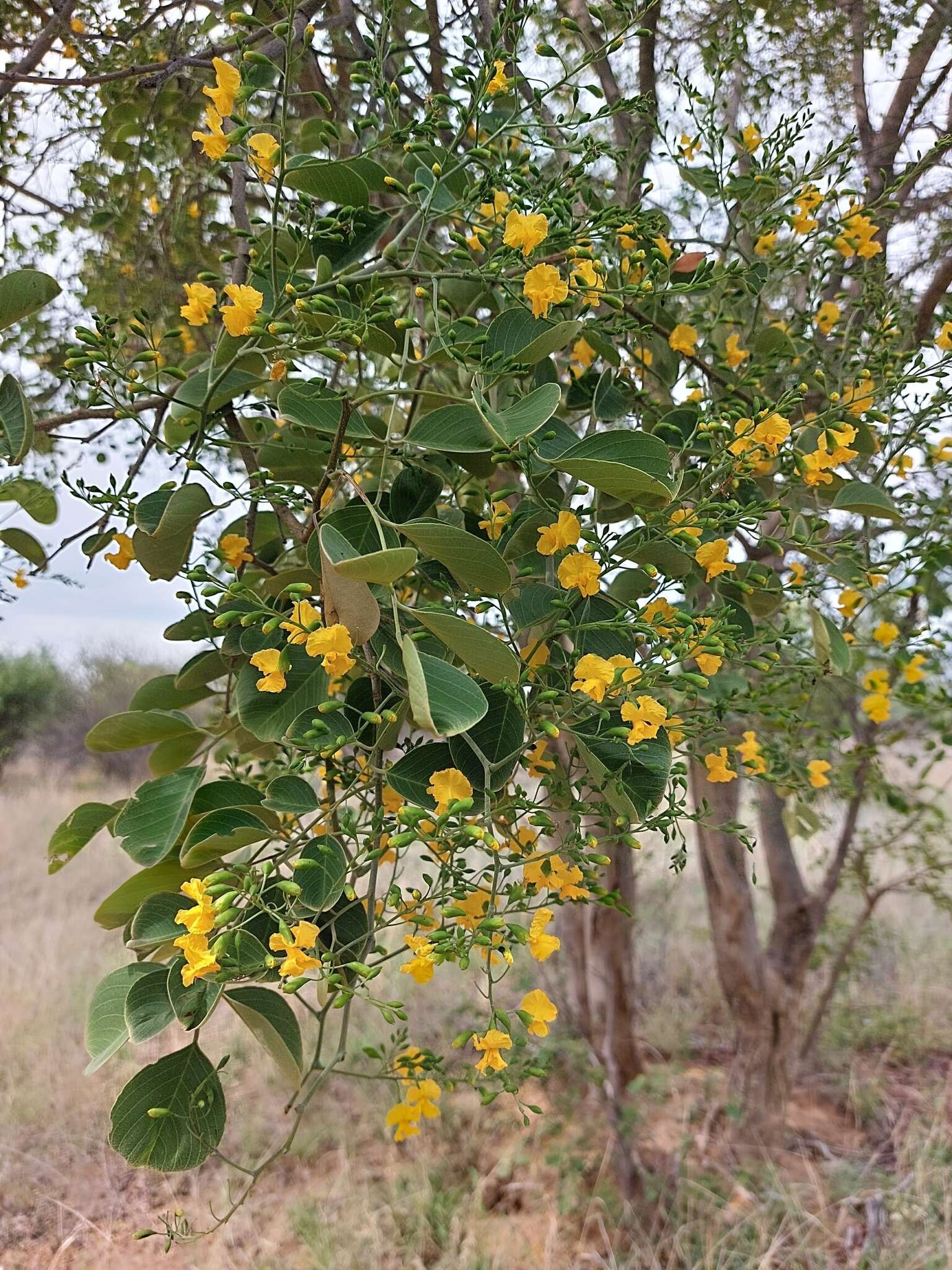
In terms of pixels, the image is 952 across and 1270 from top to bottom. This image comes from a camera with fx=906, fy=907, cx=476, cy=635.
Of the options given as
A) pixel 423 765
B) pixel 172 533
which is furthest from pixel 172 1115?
pixel 172 533

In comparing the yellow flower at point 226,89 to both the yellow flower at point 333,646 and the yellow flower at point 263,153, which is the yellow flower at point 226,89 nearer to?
the yellow flower at point 263,153

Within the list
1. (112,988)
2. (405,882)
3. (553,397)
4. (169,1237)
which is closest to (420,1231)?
(405,882)

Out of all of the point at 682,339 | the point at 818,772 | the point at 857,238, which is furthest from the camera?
the point at 818,772

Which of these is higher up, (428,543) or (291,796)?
(428,543)

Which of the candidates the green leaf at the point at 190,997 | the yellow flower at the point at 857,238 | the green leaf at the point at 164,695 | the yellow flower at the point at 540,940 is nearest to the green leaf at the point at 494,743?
the yellow flower at the point at 540,940

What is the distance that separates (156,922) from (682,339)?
69cm

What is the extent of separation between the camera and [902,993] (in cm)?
298

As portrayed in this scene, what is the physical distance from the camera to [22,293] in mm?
620

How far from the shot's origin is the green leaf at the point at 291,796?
598mm

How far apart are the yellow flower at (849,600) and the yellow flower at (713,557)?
17.3 inches

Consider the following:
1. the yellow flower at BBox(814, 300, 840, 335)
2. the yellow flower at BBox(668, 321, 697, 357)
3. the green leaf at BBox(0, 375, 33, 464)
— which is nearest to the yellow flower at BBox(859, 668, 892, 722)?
the yellow flower at BBox(814, 300, 840, 335)

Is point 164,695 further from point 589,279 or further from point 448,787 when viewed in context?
point 589,279

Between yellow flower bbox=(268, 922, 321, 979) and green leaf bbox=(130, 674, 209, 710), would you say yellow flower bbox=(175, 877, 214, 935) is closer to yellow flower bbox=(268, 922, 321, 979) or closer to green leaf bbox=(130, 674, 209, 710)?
yellow flower bbox=(268, 922, 321, 979)

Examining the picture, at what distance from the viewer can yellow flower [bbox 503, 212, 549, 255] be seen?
60 centimetres
